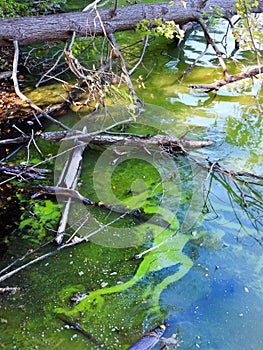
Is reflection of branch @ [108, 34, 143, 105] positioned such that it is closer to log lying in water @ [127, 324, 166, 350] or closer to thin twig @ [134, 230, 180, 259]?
thin twig @ [134, 230, 180, 259]

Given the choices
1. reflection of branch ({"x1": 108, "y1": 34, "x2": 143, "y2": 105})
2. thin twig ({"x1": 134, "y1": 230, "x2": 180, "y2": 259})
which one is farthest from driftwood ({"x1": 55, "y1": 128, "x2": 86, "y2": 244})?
reflection of branch ({"x1": 108, "y1": 34, "x2": 143, "y2": 105})

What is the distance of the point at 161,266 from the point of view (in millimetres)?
3094

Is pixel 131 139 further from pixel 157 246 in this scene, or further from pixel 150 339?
pixel 150 339

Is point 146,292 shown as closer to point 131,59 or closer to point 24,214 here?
point 24,214

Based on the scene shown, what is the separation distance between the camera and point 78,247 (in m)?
3.25

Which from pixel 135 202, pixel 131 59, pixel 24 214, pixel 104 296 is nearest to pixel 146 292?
pixel 104 296

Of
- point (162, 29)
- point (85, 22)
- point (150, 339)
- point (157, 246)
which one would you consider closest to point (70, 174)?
point (157, 246)

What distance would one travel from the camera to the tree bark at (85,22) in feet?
15.5

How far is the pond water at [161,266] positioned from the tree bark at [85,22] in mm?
1243

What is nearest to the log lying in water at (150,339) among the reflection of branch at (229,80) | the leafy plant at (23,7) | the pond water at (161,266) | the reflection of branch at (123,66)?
the pond water at (161,266)

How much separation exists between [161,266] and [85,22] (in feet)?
11.1

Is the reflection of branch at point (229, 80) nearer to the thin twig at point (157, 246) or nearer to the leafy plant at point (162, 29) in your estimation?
the leafy plant at point (162, 29)

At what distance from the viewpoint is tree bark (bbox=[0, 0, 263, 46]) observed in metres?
4.73

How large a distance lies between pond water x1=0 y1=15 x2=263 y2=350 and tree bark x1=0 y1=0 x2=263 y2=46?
124 cm
